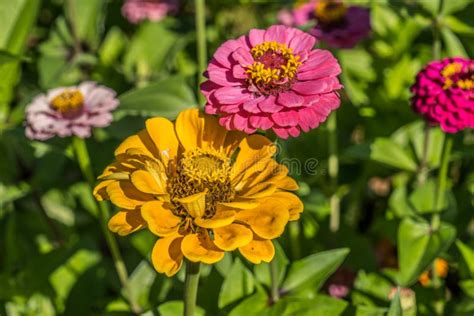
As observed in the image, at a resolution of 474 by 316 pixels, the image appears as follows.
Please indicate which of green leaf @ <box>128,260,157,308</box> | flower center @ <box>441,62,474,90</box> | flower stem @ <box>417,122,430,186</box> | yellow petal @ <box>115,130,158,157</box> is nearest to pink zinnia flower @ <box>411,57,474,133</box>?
flower center @ <box>441,62,474,90</box>

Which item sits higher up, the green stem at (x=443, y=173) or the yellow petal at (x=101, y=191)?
the yellow petal at (x=101, y=191)

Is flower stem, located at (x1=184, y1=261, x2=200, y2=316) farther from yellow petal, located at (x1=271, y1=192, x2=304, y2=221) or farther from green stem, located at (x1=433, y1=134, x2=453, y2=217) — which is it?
green stem, located at (x1=433, y1=134, x2=453, y2=217)

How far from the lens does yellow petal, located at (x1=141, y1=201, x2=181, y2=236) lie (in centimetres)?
80

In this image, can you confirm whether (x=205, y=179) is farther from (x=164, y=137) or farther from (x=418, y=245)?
(x=418, y=245)

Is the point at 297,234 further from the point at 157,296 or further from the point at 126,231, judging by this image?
the point at 126,231

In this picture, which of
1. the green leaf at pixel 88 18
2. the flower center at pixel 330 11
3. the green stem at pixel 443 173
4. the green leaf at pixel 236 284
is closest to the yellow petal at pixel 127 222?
the green leaf at pixel 236 284

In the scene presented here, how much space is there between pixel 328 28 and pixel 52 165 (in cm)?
76

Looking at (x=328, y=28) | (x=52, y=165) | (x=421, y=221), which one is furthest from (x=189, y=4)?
(x=421, y=221)

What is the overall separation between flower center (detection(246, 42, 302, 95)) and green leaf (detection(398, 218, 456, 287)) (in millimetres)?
447

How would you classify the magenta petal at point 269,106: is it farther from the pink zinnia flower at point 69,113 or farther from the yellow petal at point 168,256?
the pink zinnia flower at point 69,113

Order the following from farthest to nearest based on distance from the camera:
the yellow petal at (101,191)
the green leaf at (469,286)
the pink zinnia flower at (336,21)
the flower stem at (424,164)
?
the pink zinnia flower at (336,21) < the flower stem at (424,164) < the green leaf at (469,286) < the yellow petal at (101,191)

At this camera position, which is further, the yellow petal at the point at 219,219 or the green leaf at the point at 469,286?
the green leaf at the point at 469,286

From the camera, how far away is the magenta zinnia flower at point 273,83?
88cm

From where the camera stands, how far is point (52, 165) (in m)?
1.59
